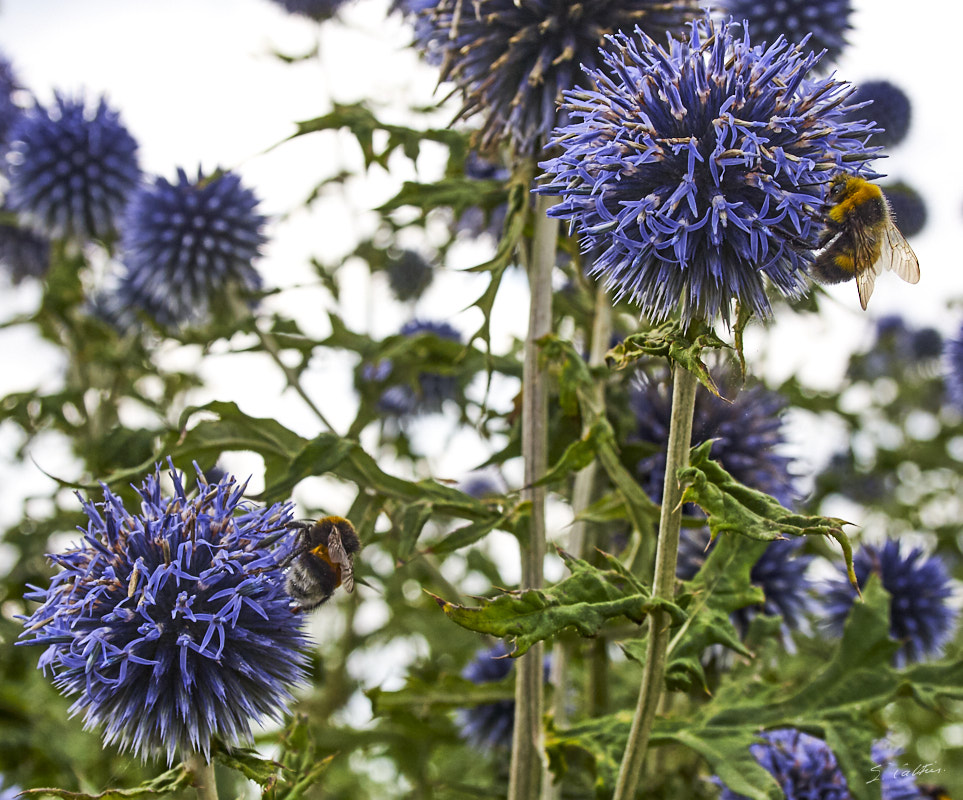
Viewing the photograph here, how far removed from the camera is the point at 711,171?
4.24 ft

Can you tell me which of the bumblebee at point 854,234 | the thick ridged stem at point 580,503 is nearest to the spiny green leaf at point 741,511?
the bumblebee at point 854,234

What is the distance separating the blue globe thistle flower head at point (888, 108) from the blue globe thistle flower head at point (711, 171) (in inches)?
53.6

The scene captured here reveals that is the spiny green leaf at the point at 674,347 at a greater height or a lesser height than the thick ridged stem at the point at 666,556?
greater

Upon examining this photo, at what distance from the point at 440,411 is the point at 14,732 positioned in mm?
1874

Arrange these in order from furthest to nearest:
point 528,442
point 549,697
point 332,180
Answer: point 332,180 → point 549,697 → point 528,442

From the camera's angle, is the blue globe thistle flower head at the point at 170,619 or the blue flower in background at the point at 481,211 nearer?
the blue globe thistle flower head at the point at 170,619

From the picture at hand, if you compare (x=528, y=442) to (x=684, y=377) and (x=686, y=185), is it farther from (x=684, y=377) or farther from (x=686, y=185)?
(x=686, y=185)

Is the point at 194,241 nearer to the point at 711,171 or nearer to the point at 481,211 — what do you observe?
the point at 481,211

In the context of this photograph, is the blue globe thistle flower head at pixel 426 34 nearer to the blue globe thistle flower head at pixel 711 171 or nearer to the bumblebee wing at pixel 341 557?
the blue globe thistle flower head at pixel 711 171

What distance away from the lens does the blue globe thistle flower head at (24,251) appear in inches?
161

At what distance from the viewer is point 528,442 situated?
1959 millimetres

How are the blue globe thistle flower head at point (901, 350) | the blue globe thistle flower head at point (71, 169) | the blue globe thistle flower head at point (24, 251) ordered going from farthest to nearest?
the blue globe thistle flower head at point (901, 350), the blue globe thistle flower head at point (24, 251), the blue globe thistle flower head at point (71, 169)

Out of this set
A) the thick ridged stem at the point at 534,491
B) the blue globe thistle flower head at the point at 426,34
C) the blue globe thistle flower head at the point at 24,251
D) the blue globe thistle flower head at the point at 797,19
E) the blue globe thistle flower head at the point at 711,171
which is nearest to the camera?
the blue globe thistle flower head at the point at 711,171

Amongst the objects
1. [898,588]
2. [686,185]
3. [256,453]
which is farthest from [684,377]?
[898,588]
